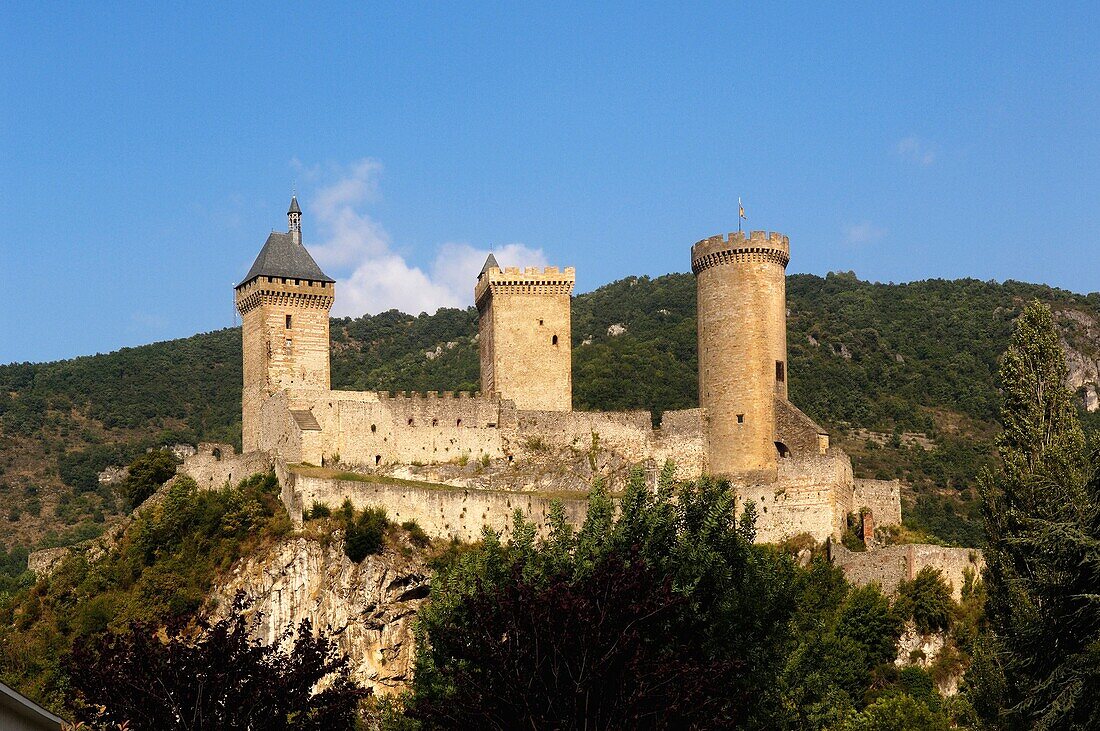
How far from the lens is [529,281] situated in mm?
54656

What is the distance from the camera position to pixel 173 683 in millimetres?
22266

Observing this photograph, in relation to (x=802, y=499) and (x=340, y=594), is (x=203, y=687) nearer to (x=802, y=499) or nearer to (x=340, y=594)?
(x=340, y=594)

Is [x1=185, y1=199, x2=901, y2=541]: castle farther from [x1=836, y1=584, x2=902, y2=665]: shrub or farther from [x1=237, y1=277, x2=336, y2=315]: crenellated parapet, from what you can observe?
[x1=836, y1=584, x2=902, y2=665]: shrub

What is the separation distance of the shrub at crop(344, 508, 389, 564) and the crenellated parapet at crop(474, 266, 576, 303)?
11495 millimetres

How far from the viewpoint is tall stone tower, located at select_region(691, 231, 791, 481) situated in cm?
5019

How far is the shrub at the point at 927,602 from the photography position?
140 feet

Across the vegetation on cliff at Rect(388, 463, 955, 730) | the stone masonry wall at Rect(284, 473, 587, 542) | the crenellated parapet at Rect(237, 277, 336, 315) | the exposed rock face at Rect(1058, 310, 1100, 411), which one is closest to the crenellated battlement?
the crenellated parapet at Rect(237, 277, 336, 315)

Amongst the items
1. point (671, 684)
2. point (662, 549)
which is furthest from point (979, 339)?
point (671, 684)

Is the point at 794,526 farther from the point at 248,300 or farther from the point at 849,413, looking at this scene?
the point at 849,413

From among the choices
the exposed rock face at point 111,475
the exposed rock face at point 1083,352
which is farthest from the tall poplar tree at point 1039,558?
the exposed rock face at point 111,475

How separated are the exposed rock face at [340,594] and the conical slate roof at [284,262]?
11189 mm

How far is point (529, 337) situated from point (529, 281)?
77.8 inches

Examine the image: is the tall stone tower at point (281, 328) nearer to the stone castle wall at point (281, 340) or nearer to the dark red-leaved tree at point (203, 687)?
the stone castle wall at point (281, 340)

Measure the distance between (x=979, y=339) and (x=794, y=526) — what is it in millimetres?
39050
